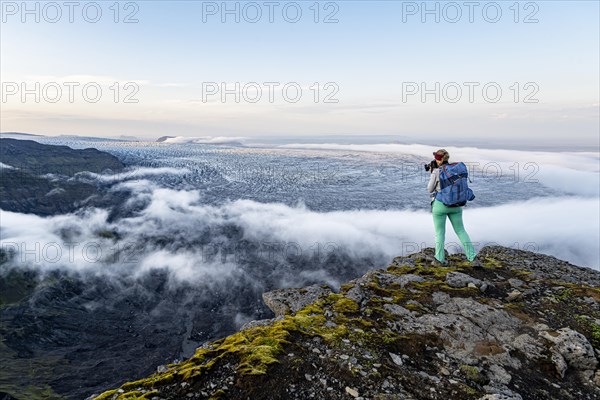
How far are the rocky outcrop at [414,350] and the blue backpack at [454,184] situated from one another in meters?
3.99

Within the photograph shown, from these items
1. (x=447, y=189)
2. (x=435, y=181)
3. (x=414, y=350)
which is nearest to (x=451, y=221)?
(x=447, y=189)

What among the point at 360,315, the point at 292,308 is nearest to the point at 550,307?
the point at 360,315

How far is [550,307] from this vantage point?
45.2ft

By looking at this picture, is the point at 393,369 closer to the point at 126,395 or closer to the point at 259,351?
the point at 259,351

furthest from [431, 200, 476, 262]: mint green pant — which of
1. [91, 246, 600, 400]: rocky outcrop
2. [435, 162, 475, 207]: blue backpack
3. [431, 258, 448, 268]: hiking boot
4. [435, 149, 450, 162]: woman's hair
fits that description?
[435, 149, 450, 162]: woman's hair

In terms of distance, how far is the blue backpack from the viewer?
14641 millimetres

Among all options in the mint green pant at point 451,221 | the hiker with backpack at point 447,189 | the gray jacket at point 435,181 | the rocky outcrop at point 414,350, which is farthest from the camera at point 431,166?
the rocky outcrop at point 414,350

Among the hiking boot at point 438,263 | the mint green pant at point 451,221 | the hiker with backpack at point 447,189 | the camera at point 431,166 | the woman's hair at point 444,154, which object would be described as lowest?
the hiking boot at point 438,263

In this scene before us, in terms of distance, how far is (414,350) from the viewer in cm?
1052

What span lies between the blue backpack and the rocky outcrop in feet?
13.1

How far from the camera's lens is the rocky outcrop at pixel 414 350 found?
8691 millimetres

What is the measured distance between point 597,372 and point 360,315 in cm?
706

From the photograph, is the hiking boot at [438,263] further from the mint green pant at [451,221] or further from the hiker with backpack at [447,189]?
the hiker with backpack at [447,189]

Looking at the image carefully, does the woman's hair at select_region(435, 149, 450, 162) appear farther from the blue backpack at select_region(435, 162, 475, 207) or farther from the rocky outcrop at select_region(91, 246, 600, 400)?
the rocky outcrop at select_region(91, 246, 600, 400)
